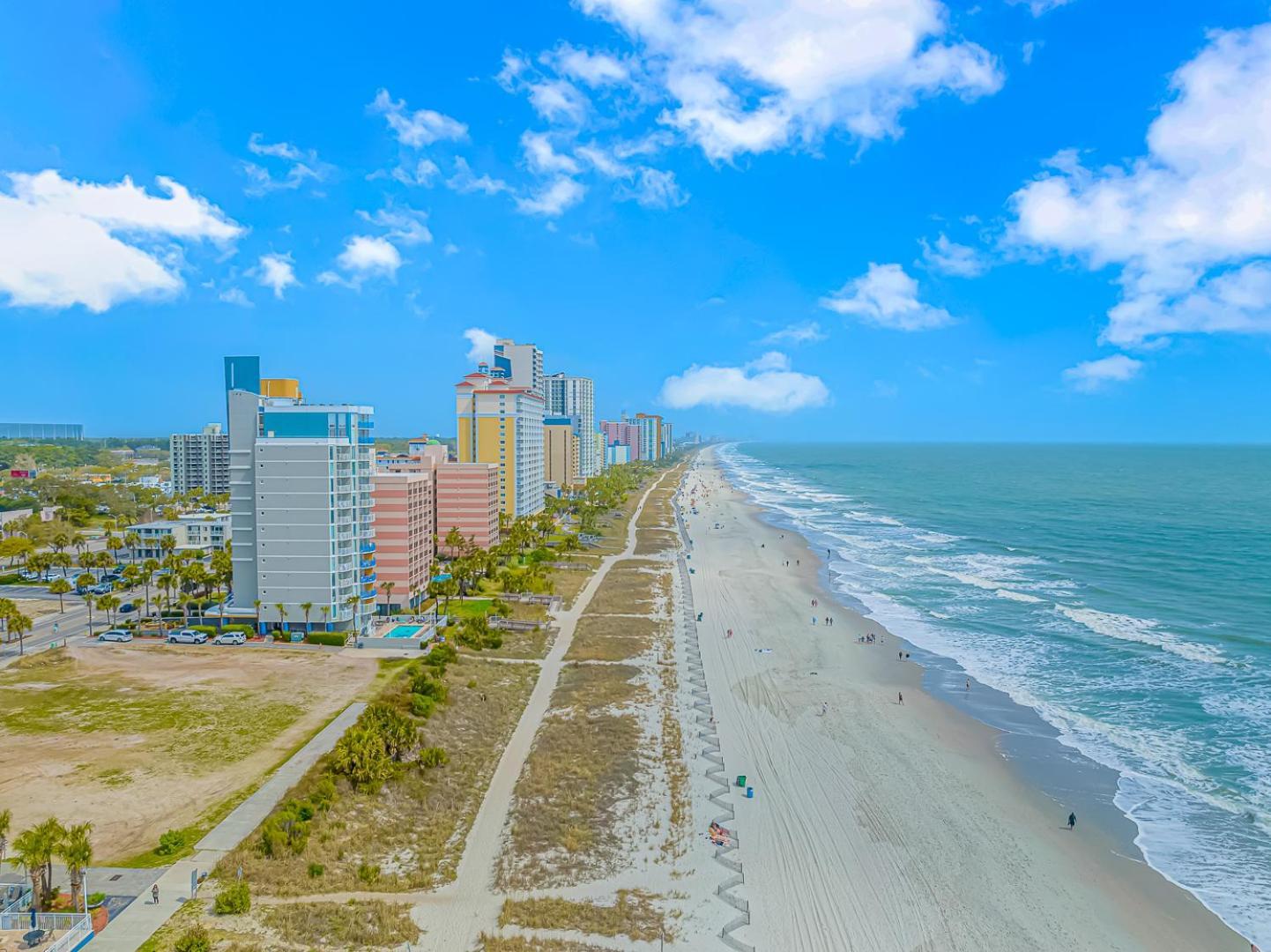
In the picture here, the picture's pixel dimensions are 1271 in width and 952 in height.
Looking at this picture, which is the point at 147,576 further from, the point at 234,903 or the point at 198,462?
the point at 198,462

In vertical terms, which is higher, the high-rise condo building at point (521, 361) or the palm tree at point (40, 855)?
the high-rise condo building at point (521, 361)

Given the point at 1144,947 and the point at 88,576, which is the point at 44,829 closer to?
the point at 1144,947

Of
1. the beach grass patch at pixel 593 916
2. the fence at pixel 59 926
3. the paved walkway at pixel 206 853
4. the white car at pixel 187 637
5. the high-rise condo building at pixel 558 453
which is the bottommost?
the beach grass patch at pixel 593 916

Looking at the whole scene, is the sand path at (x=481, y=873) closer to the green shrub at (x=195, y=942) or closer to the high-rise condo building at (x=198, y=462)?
the green shrub at (x=195, y=942)

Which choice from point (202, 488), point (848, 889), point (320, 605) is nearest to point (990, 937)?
point (848, 889)

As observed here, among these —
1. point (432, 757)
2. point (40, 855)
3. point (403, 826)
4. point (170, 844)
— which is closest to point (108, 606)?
point (170, 844)

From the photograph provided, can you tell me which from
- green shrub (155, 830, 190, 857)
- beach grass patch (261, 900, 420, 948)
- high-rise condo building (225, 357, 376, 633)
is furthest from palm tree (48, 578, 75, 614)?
beach grass patch (261, 900, 420, 948)

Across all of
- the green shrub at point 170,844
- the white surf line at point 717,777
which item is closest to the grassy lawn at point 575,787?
the white surf line at point 717,777
